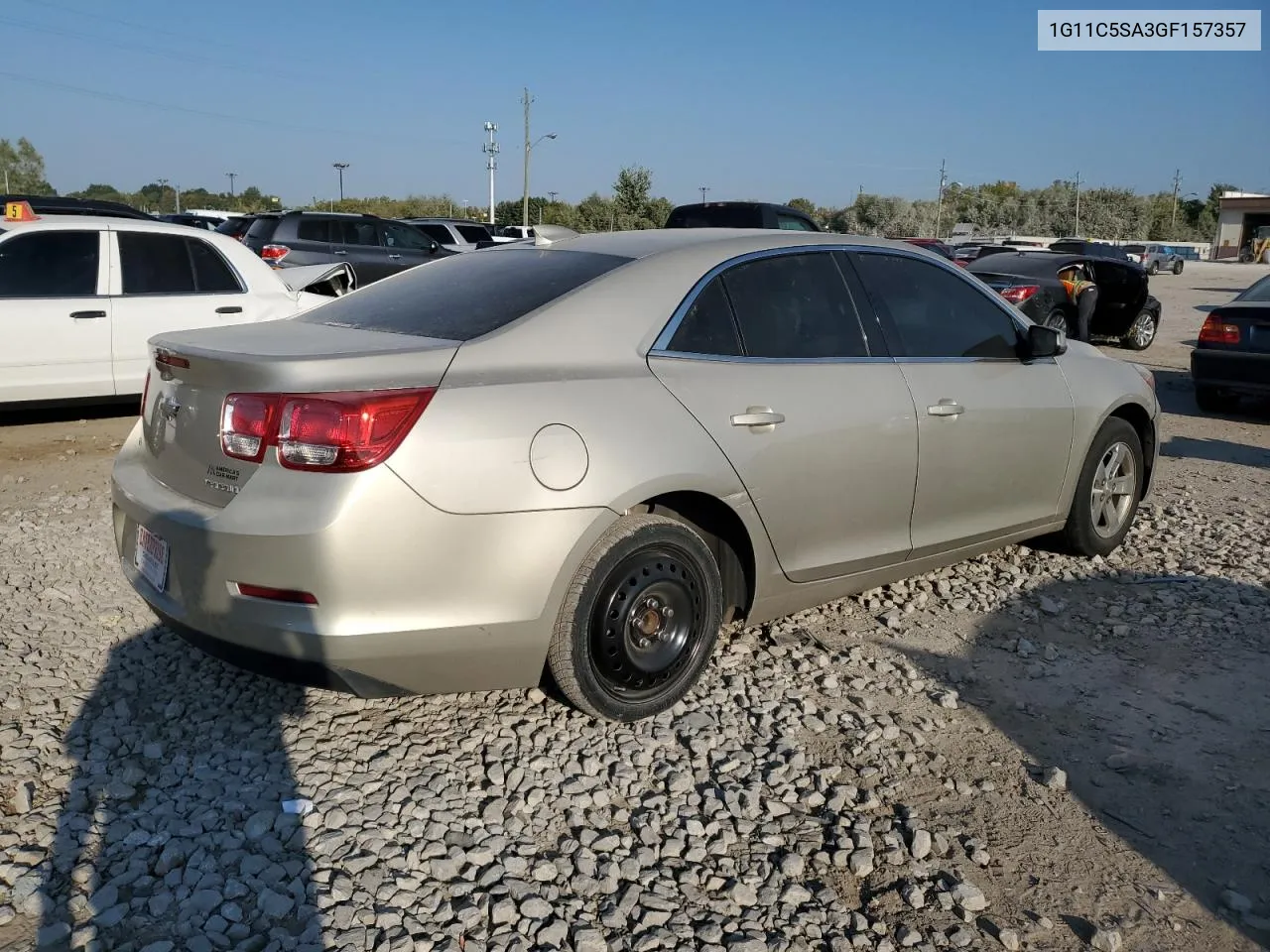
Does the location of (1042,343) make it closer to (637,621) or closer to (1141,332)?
(637,621)

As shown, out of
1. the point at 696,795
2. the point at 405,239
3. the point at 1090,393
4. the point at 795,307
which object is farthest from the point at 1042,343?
the point at 405,239

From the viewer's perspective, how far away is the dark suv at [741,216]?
14141 millimetres

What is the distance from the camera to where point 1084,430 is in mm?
5141

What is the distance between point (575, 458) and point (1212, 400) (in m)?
9.51

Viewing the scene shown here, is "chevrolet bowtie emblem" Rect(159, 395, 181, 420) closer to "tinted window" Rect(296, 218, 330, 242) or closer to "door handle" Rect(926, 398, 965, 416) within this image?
"door handle" Rect(926, 398, 965, 416)

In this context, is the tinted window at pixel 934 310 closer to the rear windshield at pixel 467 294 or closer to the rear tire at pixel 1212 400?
the rear windshield at pixel 467 294

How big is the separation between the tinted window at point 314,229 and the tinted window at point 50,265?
8.50m

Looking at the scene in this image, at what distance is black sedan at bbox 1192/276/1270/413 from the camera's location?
988 centimetres

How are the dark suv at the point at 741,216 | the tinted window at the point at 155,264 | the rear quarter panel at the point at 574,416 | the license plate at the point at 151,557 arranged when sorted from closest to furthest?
the rear quarter panel at the point at 574,416 → the license plate at the point at 151,557 → the tinted window at the point at 155,264 → the dark suv at the point at 741,216

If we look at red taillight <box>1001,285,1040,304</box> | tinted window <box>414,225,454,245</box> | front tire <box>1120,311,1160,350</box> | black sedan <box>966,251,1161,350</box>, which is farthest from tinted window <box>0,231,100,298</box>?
tinted window <box>414,225,454,245</box>

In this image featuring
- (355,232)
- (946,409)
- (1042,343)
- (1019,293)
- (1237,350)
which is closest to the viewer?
(946,409)

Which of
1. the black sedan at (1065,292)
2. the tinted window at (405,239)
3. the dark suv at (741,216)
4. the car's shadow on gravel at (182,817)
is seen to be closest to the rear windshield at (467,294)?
the car's shadow on gravel at (182,817)

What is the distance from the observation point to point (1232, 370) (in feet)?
33.0

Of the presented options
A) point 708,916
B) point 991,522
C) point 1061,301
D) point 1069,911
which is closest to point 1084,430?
point 991,522
